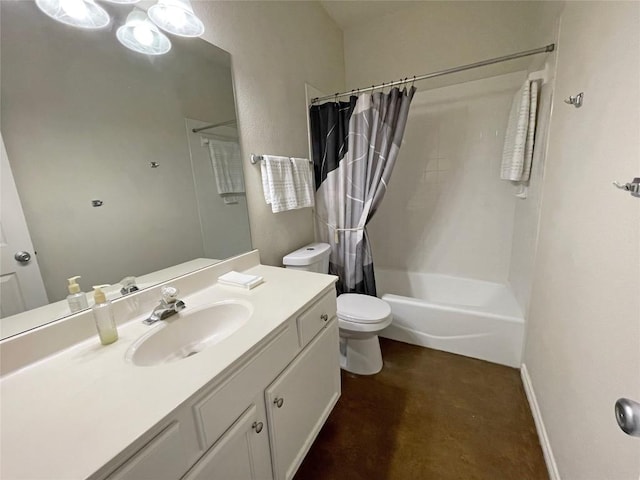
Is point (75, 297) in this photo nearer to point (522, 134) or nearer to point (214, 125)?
point (214, 125)

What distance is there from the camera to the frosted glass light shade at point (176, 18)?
1.03m

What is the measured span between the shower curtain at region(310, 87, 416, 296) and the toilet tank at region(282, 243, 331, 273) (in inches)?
6.8

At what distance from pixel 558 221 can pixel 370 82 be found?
6.38 feet

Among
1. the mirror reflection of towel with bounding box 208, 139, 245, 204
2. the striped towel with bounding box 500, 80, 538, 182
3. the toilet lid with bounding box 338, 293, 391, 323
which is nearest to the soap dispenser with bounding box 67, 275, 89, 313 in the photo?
the mirror reflection of towel with bounding box 208, 139, 245, 204

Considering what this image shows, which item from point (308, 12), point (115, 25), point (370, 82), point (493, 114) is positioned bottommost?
point (493, 114)

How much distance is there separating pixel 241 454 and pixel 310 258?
107cm

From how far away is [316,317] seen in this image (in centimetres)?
111

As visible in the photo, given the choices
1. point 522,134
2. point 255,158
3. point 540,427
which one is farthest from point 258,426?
point 522,134

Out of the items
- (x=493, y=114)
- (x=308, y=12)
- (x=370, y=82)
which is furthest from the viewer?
(x=370, y=82)

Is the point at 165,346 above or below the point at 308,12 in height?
below

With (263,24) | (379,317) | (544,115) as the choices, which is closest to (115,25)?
(263,24)

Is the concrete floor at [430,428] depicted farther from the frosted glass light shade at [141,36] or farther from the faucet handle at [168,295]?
the frosted glass light shade at [141,36]

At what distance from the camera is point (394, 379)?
1.70 m

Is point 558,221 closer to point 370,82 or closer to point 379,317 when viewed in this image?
point 379,317
